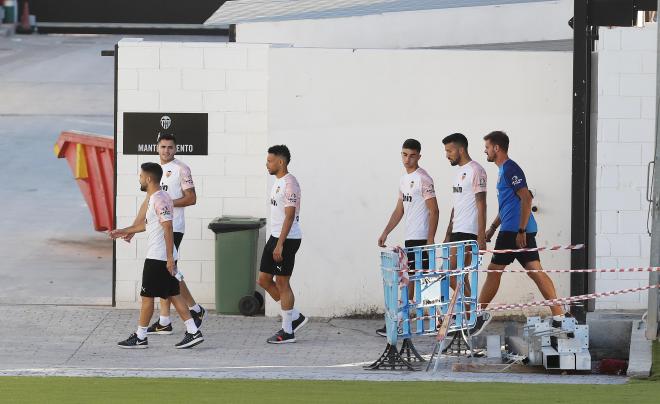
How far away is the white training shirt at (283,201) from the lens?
42.2 feet

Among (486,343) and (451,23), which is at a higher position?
(451,23)

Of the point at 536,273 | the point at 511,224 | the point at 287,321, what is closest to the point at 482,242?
the point at 511,224

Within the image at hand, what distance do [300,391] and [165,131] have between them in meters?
5.16

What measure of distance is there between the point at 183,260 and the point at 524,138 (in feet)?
11.7

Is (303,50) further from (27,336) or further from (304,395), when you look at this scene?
(304,395)

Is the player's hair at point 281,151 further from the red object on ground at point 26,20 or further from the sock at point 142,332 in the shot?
the red object on ground at point 26,20

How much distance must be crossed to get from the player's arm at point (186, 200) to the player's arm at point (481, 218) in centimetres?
258

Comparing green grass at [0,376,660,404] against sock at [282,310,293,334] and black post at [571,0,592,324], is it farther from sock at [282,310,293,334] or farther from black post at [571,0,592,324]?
black post at [571,0,592,324]

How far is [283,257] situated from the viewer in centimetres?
1296

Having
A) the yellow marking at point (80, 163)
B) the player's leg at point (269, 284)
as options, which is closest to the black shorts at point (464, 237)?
the player's leg at point (269, 284)

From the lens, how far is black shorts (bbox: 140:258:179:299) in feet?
41.4

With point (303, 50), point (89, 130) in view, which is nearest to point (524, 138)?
point (303, 50)

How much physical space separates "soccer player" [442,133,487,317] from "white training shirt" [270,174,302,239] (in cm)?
138

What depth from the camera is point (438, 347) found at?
11.7 m
